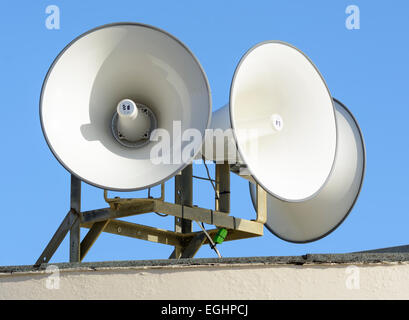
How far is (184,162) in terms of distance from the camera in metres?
5.98

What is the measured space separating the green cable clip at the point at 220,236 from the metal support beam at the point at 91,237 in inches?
37.7

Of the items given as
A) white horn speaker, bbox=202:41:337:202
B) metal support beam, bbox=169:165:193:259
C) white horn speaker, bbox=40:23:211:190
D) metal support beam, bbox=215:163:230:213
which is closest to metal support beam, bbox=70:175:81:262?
white horn speaker, bbox=40:23:211:190

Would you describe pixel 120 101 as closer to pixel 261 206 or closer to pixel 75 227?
pixel 75 227

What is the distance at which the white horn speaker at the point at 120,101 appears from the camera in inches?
244

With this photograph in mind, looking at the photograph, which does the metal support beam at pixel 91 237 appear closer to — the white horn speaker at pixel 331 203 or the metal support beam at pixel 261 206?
the metal support beam at pixel 261 206

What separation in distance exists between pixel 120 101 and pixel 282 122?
1.34m

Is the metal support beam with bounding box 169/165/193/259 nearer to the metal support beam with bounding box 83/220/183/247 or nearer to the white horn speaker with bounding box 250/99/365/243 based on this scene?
the metal support beam with bounding box 83/220/183/247

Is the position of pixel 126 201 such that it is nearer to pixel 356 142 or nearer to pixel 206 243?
pixel 206 243

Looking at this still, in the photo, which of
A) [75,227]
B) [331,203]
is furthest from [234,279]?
[331,203]

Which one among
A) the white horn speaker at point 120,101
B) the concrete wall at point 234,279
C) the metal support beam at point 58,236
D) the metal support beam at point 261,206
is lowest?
the concrete wall at point 234,279

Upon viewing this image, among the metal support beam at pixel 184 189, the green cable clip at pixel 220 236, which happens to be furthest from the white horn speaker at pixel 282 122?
the green cable clip at pixel 220 236

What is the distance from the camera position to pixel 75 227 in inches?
271
